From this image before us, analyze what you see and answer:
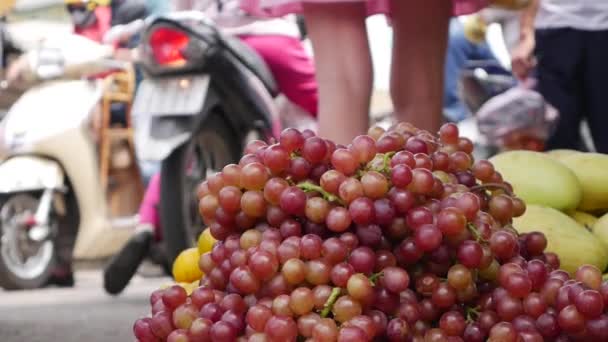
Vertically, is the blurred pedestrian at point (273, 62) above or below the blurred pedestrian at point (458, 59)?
above

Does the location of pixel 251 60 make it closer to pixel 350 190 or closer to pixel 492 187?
pixel 492 187

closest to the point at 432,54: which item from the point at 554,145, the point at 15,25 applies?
the point at 554,145

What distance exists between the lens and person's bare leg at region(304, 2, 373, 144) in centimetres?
266

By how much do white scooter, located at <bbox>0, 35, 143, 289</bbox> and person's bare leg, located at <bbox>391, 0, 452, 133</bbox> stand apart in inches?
109

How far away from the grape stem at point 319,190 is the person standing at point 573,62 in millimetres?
2863

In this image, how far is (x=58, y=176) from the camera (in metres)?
5.59

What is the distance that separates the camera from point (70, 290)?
16.9ft

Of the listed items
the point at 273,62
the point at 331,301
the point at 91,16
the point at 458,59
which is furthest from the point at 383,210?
the point at 458,59

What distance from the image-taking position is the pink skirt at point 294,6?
2.75 metres

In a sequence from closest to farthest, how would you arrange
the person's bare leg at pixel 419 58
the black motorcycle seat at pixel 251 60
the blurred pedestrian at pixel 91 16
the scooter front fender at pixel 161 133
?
1. the person's bare leg at pixel 419 58
2. the scooter front fender at pixel 161 133
3. the black motorcycle seat at pixel 251 60
4. the blurred pedestrian at pixel 91 16

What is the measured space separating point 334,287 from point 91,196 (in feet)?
14.9

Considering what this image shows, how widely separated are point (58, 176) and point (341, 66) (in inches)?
125

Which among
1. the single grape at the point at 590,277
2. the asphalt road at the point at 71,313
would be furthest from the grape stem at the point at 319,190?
the asphalt road at the point at 71,313

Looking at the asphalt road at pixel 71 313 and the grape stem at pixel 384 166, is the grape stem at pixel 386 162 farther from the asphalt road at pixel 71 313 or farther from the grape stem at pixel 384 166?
the asphalt road at pixel 71 313
